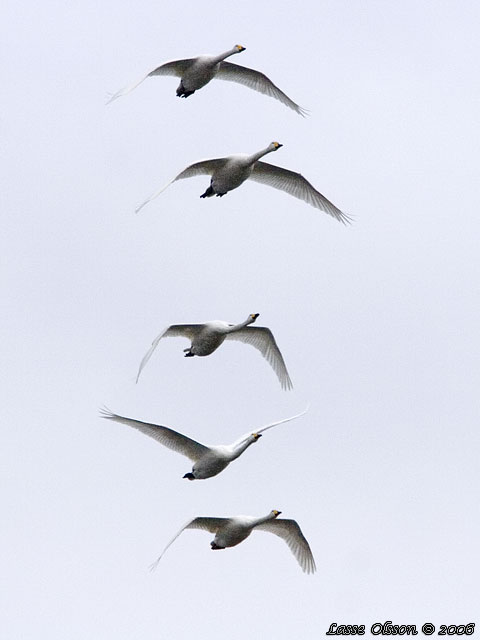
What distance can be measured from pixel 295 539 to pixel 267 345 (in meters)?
6.40

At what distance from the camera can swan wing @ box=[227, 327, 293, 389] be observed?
52562mm

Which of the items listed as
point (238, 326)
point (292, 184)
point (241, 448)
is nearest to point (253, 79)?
point (292, 184)

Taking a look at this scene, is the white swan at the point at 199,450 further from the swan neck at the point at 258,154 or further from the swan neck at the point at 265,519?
the swan neck at the point at 258,154

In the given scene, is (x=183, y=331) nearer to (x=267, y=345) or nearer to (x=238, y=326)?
(x=238, y=326)

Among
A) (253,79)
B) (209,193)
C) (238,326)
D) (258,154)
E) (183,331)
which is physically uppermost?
(253,79)

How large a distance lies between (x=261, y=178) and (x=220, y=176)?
3036 millimetres

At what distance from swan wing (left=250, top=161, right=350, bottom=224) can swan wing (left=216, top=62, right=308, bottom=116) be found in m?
1.76

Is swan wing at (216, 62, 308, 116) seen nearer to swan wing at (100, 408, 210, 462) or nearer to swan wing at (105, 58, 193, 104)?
swan wing at (105, 58, 193, 104)

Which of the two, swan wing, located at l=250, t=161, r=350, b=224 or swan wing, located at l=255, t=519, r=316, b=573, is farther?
swan wing, located at l=250, t=161, r=350, b=224

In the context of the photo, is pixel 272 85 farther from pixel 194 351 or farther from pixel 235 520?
pixel 235 520

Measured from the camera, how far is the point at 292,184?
52344 millimetres

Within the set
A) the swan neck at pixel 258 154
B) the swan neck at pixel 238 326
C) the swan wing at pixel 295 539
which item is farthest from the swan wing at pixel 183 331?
the swan wing at pixel 295 539

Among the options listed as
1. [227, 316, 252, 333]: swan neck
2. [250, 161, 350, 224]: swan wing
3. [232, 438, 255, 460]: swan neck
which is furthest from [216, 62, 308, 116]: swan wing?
[232, 438, 255, 460]: swan neck

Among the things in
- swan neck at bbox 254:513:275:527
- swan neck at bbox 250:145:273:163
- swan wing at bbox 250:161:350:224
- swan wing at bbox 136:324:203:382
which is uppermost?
swan wing at bbox 250:161:350:224
